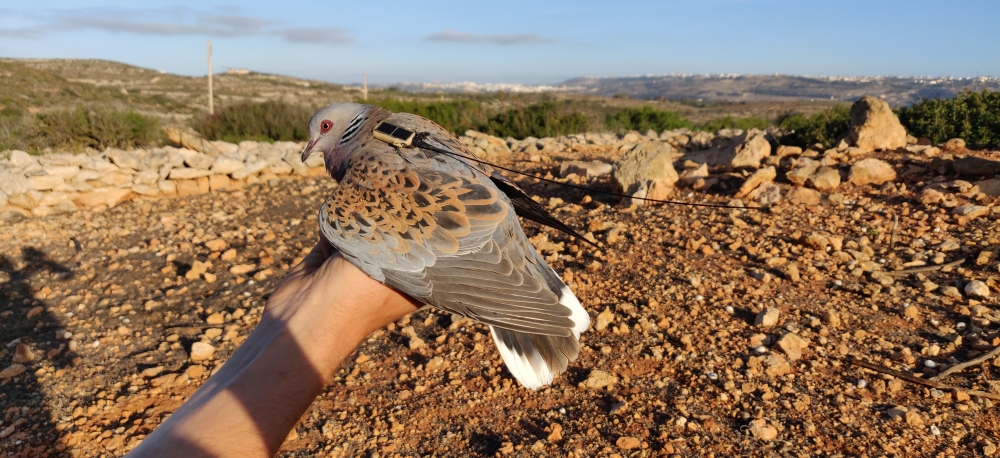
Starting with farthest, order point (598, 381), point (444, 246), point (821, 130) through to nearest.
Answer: point (821, 130) < point (598, 381) < point (444, 246)

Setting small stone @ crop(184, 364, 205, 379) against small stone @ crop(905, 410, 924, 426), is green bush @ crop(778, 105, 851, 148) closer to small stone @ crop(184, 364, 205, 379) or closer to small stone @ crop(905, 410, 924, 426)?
small stone @ crop(905, 410, 924, 426)

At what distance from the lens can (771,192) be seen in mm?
5703

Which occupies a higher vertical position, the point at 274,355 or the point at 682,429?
the point at 274,355

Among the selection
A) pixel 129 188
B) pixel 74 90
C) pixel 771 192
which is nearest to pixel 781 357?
pixel 771 192

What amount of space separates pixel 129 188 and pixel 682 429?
7.41 metres

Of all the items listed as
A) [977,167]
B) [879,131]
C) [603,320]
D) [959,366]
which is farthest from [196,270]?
[879,131]

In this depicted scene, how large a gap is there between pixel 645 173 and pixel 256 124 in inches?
Result: 357

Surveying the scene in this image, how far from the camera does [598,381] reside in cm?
336

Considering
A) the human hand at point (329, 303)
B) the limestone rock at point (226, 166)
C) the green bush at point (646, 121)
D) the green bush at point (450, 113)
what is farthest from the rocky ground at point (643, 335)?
the green bush at point (646, 121)

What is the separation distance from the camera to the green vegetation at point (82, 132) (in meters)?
9.14

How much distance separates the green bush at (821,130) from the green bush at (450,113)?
651 centimetres

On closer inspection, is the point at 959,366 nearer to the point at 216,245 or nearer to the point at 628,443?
the point at 628,443

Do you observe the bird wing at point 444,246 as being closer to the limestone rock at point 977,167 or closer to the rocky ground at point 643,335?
the rocky ground at point 643,335

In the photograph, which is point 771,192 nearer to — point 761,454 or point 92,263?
point 761,454
